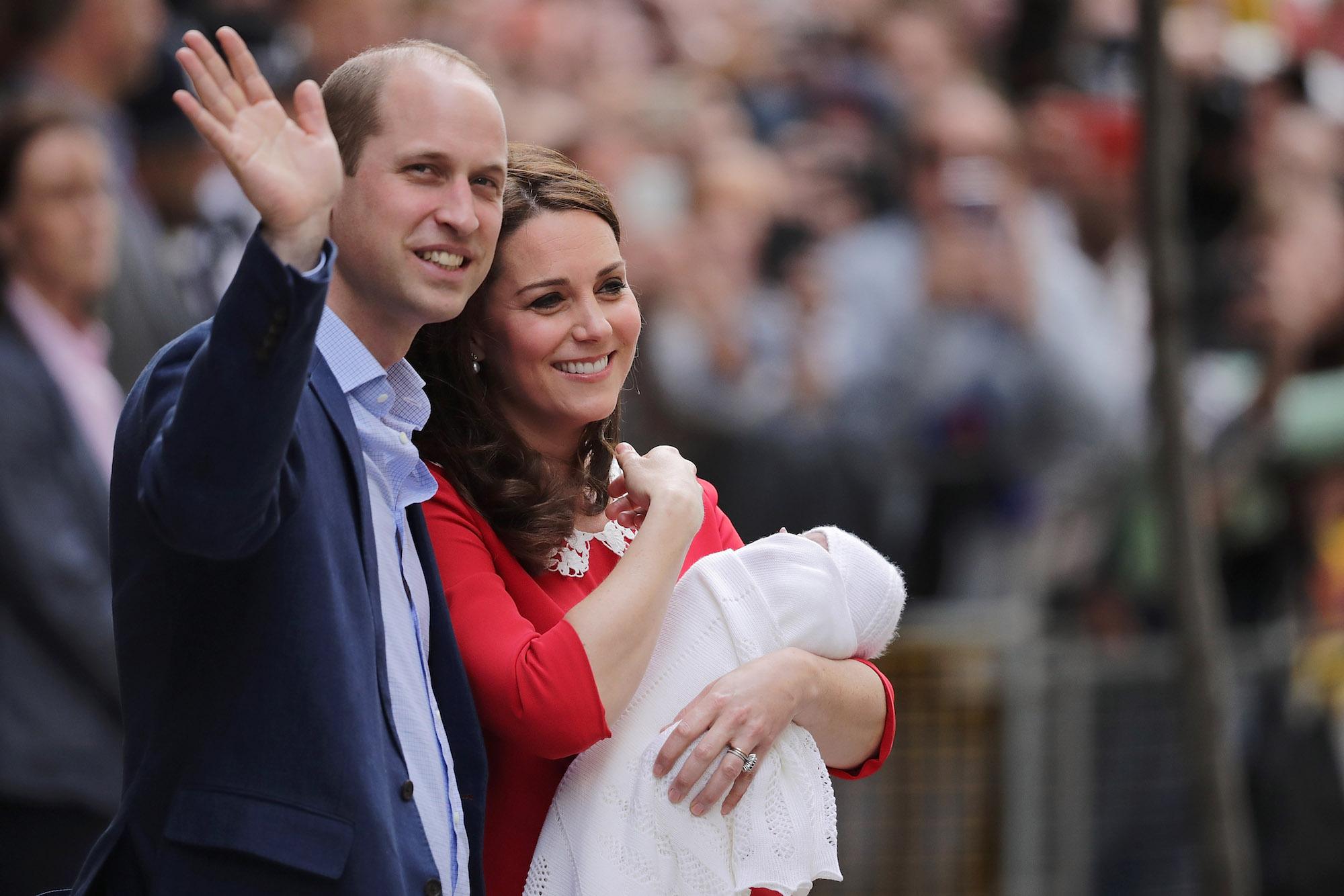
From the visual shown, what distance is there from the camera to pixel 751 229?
7219mm

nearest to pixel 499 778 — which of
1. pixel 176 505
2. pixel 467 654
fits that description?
pixel 467 654

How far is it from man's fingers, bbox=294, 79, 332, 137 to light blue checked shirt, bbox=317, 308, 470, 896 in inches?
14.6

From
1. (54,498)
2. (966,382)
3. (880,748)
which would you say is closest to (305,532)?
(880,748)

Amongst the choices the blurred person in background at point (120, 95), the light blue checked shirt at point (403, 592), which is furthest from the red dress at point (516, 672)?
the blurred person in background at point (120, 95)

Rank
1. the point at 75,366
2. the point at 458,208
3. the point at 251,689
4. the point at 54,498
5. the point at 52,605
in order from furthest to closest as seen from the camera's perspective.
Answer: the point at 75,366, the point at 54,498, the point at 52,605, the point at 458,208, the point at 251,689

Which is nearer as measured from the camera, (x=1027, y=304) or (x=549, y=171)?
(x=549, y=171)

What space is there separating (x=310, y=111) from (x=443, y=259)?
383mm

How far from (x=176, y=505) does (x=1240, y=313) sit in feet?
21.6

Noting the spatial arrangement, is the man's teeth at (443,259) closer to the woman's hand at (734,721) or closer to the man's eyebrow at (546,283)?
the man's eyebrow at (546,283)

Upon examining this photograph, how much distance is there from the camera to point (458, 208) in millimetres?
2502

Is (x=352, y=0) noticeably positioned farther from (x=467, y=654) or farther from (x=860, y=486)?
(x=467, y=654)

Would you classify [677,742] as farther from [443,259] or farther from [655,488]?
[443,259]

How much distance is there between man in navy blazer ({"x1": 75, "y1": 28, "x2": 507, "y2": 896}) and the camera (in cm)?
205

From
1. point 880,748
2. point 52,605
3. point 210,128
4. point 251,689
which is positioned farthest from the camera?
point 52,605
